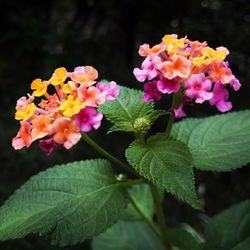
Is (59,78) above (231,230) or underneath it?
above

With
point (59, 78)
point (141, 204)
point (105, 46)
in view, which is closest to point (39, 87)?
point (59, 78)

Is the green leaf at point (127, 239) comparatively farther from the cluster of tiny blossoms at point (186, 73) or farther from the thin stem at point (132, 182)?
the cluster of tiny blossoms at point (186, 73)

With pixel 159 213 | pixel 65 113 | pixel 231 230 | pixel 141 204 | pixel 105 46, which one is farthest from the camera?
pixel 105 46

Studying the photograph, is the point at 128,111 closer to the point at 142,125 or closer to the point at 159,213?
the point at 142,125

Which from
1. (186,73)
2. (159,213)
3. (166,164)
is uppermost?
(186,73)

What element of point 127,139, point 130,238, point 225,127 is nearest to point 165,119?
point 127,139

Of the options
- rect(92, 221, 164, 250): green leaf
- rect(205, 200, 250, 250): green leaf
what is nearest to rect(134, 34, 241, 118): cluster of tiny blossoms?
rect(205, 200, 250, 250): green leaf

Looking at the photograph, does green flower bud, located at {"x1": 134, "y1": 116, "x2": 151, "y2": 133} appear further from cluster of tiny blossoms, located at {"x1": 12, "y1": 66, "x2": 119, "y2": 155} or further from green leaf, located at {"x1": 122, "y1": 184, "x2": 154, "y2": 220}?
green leaf, located at {"x1": 122, "y1": 184, "x2": 154, "y2": 220}

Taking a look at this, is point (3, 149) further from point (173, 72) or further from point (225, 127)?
point (173, 72)
